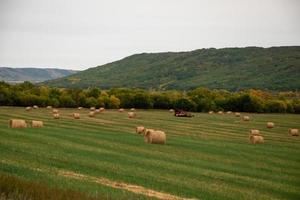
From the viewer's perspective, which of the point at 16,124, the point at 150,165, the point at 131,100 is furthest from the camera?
the point at 131,100

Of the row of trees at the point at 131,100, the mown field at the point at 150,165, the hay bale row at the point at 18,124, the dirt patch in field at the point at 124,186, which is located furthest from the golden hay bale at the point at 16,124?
the row of trees at the point at 131,100

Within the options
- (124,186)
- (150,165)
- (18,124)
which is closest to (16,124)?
(18,124)

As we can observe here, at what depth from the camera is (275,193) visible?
17281 mm

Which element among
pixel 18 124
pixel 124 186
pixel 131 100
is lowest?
pixel 124 186

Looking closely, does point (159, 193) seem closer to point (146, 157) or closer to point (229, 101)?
point (146, 157)

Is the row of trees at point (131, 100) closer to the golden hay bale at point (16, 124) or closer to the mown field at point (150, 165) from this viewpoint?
the golden hay bale at point (16, 124)

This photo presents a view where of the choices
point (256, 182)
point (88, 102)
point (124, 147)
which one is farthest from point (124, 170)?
point (88, 102)

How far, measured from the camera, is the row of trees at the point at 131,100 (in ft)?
230

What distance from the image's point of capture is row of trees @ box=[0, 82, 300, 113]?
230 ft

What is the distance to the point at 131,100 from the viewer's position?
78.8m

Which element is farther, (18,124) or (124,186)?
(18,124)

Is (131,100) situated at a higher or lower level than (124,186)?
higher

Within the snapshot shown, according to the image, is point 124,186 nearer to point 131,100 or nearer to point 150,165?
point 150,165

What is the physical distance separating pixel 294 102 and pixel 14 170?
77.2m
